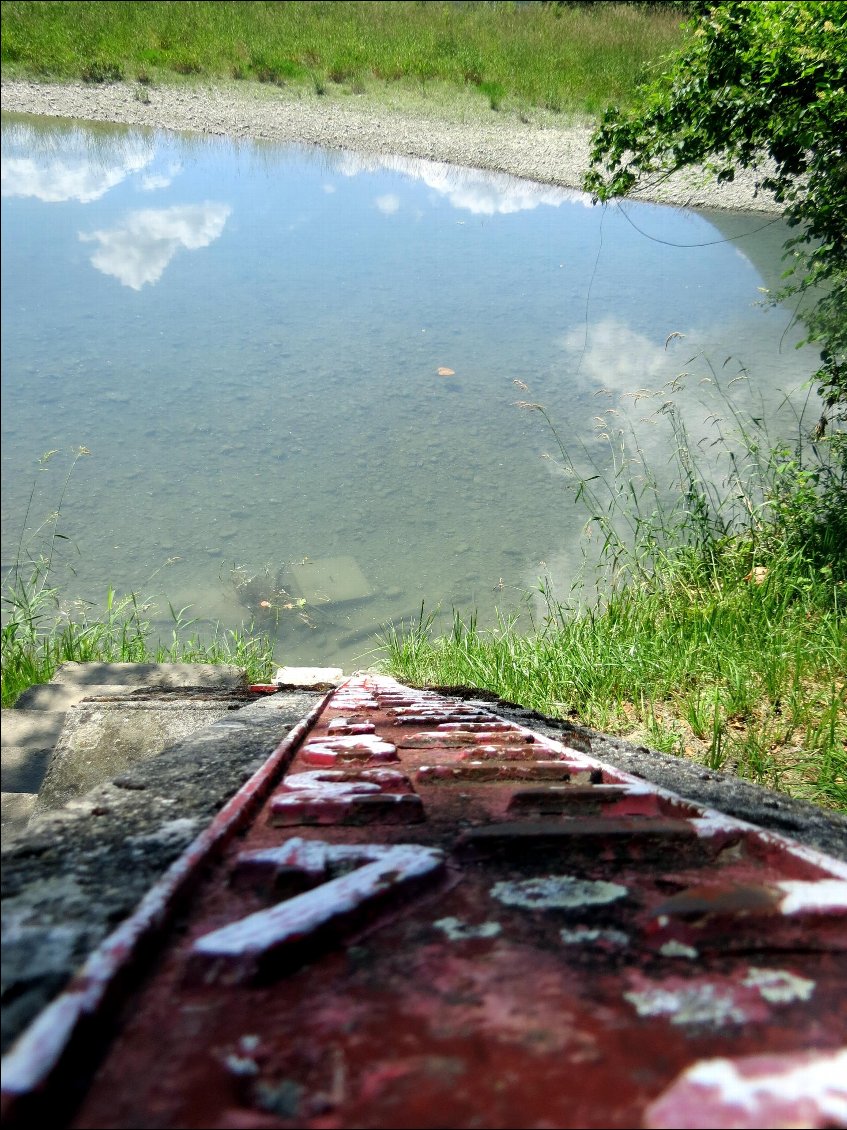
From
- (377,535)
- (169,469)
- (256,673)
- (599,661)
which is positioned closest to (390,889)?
(599,661)

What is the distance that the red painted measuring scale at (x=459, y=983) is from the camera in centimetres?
58

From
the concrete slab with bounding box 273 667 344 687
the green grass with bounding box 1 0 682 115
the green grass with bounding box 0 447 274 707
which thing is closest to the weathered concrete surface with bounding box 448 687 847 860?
the concrete slab with bounding box 273 667 344 687

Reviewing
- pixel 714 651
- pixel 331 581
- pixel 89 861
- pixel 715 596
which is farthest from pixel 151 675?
pixel 89 861

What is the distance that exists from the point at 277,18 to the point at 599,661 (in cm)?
1961

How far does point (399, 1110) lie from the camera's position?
0.57 metres

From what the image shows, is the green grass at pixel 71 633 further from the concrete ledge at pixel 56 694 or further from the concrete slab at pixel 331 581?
the concrete slab at pixel 331 581

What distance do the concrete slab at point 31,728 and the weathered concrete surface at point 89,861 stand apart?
1165 mm

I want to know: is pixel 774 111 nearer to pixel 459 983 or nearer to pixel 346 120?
pixel 459 983

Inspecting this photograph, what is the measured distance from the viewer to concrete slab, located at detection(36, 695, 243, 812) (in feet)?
6.91

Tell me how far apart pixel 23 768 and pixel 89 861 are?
1.68 meters

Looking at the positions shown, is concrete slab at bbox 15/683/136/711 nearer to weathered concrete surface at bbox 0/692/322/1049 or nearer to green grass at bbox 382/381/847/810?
green grass at bbox 382/381/847/810

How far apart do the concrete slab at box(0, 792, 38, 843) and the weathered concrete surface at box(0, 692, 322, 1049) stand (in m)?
0.61

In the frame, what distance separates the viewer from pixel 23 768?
7.94 ft

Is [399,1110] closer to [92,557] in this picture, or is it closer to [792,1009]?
[792,1009]
